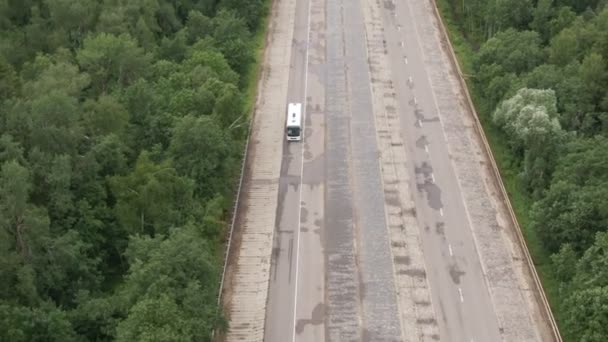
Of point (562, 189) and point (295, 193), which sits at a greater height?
point (562, 189)

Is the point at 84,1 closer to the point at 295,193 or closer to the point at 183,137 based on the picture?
the point at 183,137

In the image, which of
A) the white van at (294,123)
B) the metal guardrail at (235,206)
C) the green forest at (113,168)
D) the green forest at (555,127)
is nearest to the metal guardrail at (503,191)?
the green forest at (555,127)

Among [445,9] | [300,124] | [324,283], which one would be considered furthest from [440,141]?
[445,9]

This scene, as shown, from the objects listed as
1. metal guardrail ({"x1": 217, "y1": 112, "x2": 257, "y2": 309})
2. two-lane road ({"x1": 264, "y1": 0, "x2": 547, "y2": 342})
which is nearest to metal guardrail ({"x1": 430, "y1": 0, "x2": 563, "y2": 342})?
two-lane road ({"x1": 264, "y1": 0, "x2": 547, "y2": 342})

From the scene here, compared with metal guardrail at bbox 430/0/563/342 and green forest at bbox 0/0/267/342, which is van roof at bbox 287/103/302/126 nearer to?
green forest at bbox 0/0/267/342

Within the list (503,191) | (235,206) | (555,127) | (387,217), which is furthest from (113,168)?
(555,127)
